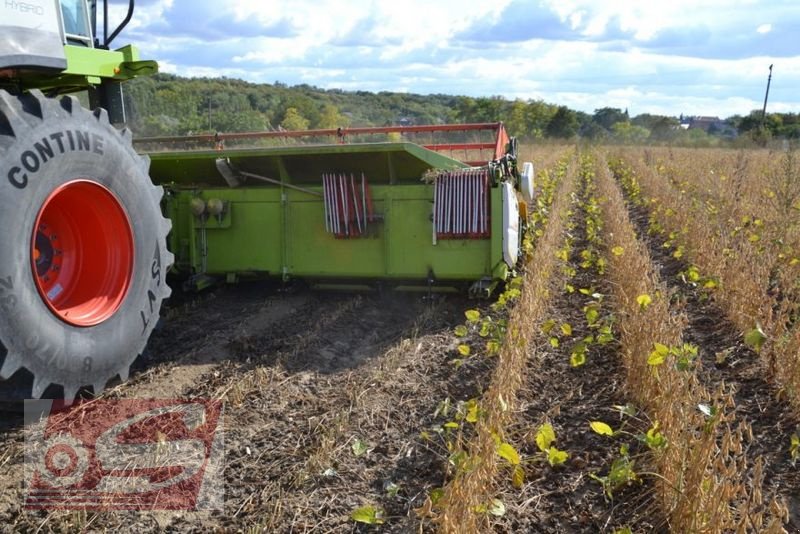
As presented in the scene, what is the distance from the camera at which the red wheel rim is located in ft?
10.5

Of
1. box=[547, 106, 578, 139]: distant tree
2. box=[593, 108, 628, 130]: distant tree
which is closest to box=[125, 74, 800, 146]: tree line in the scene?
box=[547, 106, 578, 139]: distant tree

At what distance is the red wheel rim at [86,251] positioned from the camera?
10.5 feet

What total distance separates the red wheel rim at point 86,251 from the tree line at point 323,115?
25.8 feet

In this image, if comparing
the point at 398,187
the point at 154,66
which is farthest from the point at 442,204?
the point at 154,66

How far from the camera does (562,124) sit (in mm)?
48688

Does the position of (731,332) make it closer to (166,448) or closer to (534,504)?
(534,504)

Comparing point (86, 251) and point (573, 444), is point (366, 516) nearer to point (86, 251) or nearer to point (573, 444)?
point (573, 444)

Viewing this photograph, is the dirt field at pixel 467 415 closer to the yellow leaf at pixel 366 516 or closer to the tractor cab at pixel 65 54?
the yellow leaf at pixel 366 516

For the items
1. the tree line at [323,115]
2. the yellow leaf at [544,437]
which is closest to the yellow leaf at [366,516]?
the yellow leaf at [544,437]

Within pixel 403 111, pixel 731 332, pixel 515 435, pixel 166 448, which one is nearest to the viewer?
pixel 166 448

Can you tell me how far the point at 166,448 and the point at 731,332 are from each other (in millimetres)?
3624

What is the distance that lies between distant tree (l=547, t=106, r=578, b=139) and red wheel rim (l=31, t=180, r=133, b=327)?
153 feet

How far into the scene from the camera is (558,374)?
4035 millimetres

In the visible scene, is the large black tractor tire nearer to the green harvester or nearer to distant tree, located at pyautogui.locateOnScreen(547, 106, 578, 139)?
the green harvester
